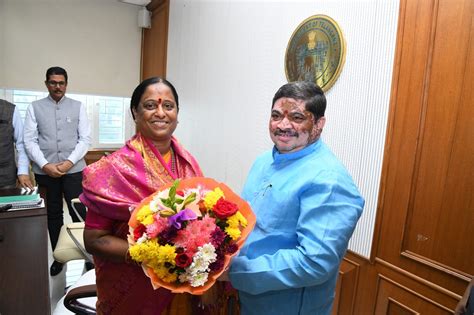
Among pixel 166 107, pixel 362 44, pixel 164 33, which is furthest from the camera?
pixel 164 33

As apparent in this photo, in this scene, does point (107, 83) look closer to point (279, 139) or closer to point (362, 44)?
point (362, 44)

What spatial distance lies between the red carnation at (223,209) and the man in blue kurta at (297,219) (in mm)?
198

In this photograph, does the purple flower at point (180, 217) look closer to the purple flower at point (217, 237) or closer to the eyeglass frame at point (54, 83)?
the purple flower at point (217, 237)

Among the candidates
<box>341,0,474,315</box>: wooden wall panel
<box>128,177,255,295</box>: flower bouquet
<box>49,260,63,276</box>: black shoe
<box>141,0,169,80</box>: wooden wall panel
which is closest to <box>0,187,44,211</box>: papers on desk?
<box>49,260,63,276</box>: black shoe

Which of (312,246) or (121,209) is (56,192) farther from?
(312,246)

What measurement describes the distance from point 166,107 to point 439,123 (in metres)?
1.18

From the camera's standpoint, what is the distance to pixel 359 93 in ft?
5.72

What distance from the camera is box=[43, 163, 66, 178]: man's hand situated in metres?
3.04

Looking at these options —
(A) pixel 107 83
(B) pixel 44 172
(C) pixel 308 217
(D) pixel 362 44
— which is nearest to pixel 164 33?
(A) pixel 107 83

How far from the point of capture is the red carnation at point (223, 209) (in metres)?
0.86

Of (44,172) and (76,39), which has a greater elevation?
(76,39)

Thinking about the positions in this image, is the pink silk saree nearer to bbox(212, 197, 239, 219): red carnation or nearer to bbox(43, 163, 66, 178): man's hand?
bbox(212, 197, 239, 219): red carnation

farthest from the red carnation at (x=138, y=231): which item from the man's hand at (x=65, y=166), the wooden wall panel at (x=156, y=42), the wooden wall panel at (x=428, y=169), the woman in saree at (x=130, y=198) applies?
the wooden wall panel at (x=156, y=42)

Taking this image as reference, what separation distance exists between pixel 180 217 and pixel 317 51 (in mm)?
1524
